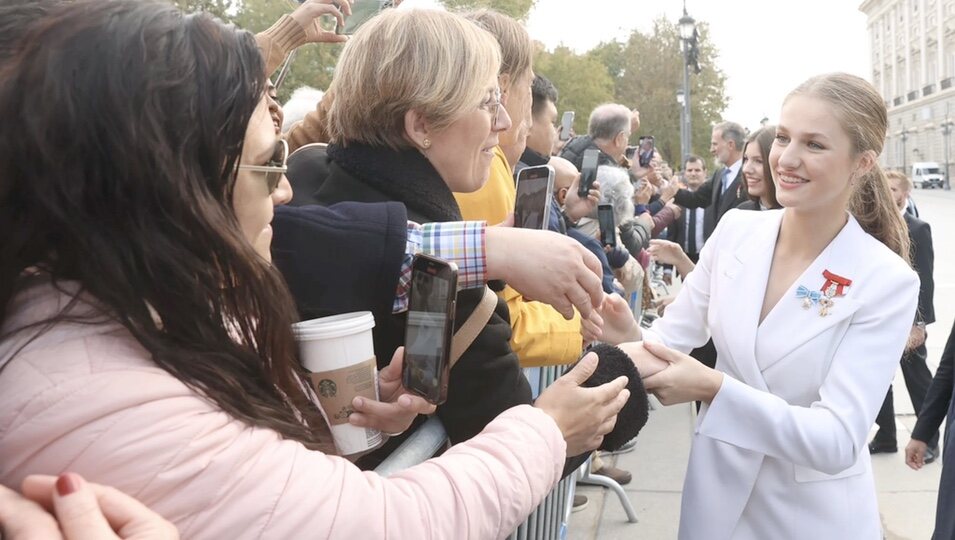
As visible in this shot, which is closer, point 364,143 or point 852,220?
point 364,143

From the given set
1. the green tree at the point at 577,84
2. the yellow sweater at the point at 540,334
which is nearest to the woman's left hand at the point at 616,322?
the yellow sweater at the point at 540,334

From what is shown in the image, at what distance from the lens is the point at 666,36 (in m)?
36.6

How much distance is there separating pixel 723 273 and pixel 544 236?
98 centimetres

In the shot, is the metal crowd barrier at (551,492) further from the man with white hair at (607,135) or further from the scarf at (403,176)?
the man with white hair at (607,135)

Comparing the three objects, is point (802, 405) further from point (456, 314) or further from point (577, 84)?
point (577, 84)

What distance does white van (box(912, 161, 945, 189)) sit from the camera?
50.7 meters

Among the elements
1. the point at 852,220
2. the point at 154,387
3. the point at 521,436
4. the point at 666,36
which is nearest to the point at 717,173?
the point at 852,220

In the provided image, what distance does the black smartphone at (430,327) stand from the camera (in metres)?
1.33

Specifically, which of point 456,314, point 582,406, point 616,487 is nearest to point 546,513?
point 582,406

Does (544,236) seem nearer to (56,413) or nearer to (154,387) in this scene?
(154,387)

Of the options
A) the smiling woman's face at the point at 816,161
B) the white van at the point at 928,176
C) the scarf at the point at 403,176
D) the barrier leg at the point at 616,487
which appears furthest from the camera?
the white van at the point at 928,176

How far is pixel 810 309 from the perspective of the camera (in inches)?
83.4

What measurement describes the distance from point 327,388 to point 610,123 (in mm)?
4797

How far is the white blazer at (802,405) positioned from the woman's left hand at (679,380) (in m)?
0.04
